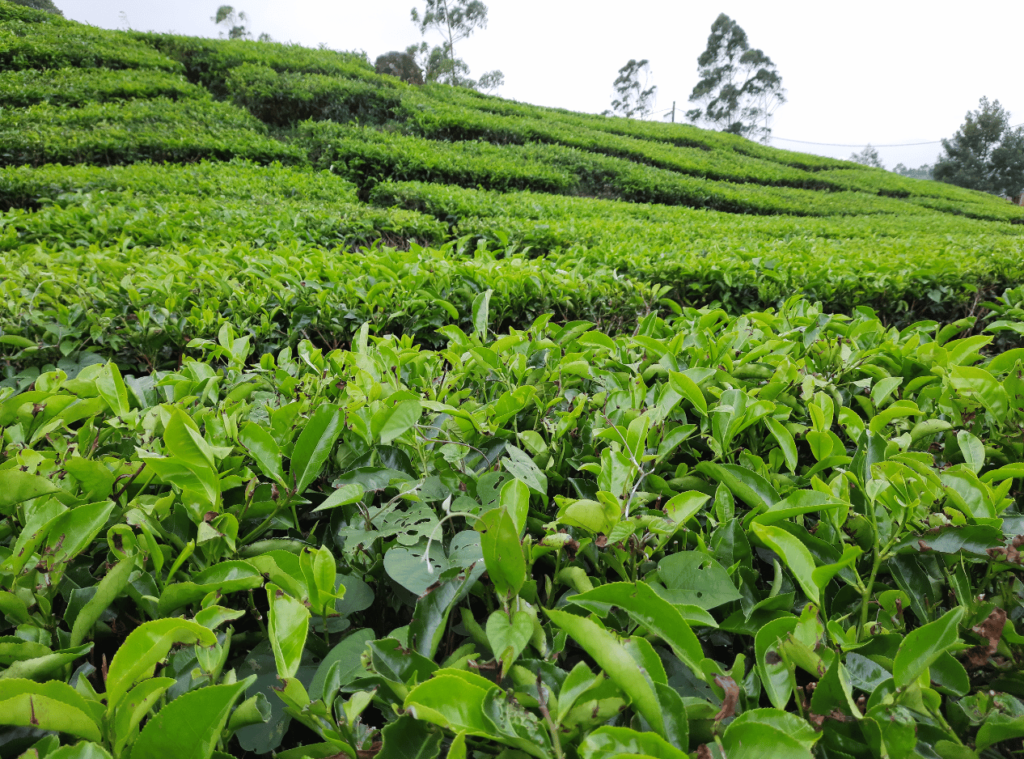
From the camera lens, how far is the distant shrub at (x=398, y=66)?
62.9 ft

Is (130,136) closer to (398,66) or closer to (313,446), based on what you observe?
(313,446)

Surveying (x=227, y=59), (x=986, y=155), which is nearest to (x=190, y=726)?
(x=227, y=59)

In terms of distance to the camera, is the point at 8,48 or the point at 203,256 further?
the point at 8,48

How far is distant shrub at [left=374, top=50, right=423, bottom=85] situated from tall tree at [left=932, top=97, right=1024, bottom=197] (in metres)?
56.1

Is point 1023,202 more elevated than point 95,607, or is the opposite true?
point 1023,202

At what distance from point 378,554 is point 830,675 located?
740 millimetres

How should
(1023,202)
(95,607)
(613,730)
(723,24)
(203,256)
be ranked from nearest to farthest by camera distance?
1. (613,730)
2. (95,607)
3. (203,256)
4. (1023,202)
5. (723,24)

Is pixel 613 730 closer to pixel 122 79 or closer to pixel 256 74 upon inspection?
pixel 256 74

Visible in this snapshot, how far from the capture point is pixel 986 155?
47.9 metres

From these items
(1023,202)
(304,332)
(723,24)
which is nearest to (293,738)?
(304,332)

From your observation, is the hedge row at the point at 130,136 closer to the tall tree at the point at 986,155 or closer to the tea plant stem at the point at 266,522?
the tea plant stem at the point at 266,522

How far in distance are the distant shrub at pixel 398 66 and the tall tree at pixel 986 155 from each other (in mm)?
56115

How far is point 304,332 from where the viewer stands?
→ 2.42 meters

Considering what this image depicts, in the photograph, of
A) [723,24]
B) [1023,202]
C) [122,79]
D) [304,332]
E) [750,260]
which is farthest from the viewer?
[723,24]
